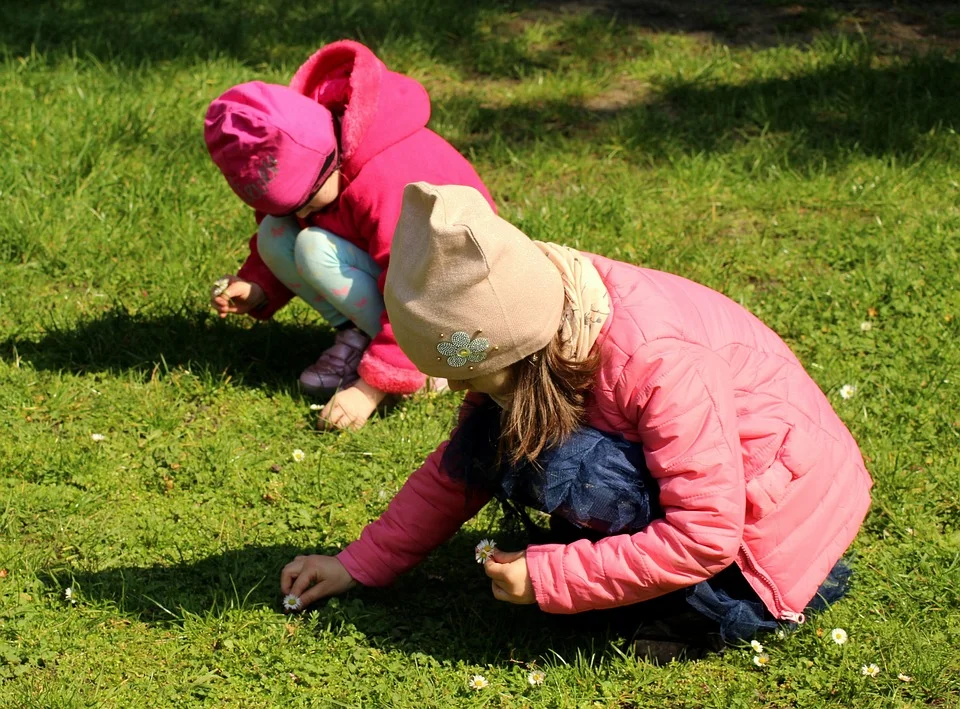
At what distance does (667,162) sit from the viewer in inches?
191

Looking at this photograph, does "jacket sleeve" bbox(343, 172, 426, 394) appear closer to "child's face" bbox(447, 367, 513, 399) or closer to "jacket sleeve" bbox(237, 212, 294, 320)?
"jacket sleeve" bbox(237, 212, 294, 320)

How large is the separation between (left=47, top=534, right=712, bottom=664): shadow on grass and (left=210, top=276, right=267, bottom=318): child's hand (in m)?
0.96

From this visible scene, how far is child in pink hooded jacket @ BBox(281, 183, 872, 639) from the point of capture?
2.15 meters

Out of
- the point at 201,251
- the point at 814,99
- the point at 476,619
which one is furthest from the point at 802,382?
the point at 814,99

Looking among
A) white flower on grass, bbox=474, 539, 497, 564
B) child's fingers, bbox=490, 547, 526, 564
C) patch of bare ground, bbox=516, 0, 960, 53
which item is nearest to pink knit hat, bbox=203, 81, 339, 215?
white flower on grass, bbox=474, 539, 497, 564

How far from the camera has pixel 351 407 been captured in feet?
11.2

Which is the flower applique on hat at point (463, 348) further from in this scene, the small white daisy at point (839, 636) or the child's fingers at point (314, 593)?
the small white daisy at point (839, 636)

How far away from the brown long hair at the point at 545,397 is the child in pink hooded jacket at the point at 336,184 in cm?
111

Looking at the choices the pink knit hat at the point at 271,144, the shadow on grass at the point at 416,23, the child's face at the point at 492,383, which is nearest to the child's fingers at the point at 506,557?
the child's face at the point at 492,383

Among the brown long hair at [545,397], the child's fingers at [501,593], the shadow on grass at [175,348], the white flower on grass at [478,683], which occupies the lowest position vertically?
the shadow on grass at [175,348]

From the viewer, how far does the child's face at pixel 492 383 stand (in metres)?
2.29

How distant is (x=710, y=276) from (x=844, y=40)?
2056 mm

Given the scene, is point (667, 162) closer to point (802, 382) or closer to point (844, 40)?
point (844, 40)

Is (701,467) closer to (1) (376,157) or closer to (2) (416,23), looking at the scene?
(1) (376,157)
